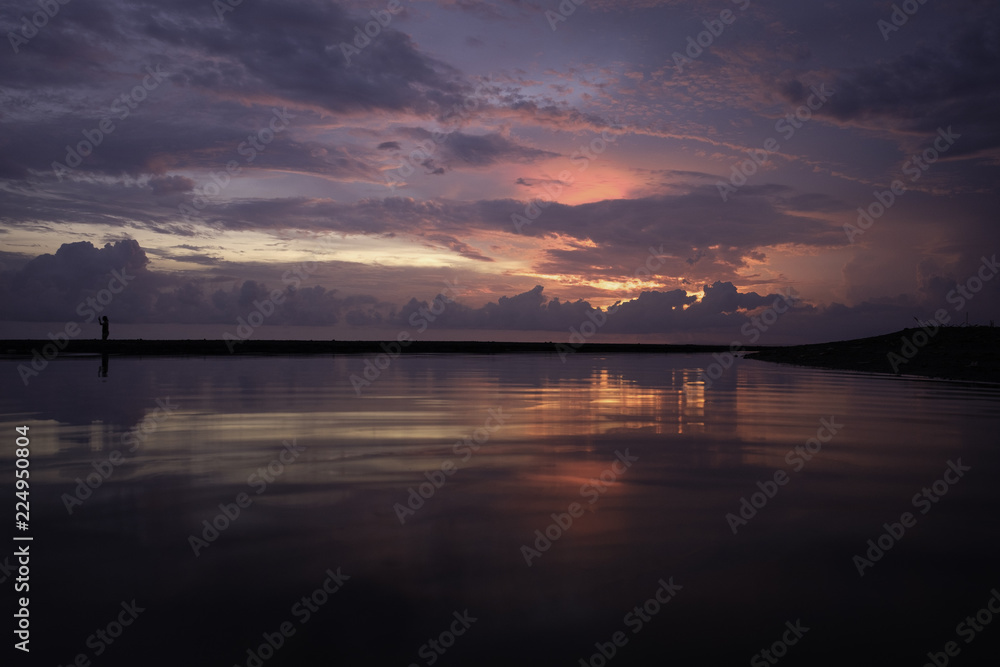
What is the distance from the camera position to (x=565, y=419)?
17281 mm

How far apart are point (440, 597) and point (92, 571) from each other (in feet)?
11.0

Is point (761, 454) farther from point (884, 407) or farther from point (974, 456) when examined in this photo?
point (884, 407)

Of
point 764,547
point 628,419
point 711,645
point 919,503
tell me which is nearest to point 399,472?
point 764,547
